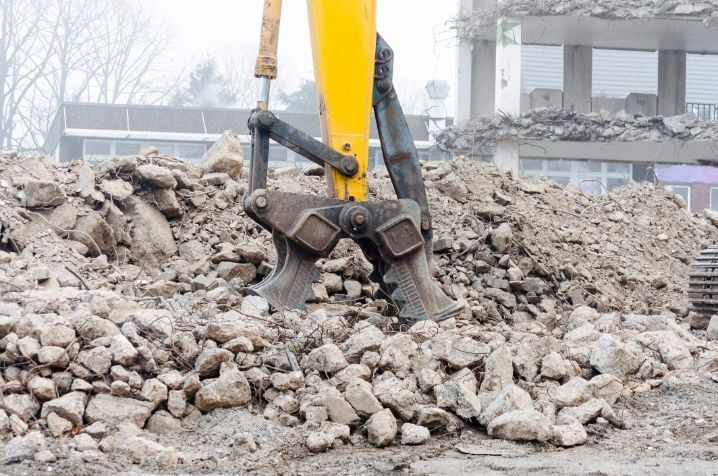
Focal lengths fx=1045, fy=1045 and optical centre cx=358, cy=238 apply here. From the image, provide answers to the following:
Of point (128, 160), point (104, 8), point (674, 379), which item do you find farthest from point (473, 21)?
point (674, 379)

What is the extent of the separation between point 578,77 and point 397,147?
20.2m

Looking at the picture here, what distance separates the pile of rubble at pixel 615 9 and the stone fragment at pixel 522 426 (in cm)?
1996

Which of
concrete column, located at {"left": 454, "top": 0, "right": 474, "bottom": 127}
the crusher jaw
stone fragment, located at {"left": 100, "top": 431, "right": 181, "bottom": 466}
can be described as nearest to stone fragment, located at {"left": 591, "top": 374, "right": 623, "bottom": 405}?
the crusher jaw

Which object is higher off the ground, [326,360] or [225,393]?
Result: [326,360]

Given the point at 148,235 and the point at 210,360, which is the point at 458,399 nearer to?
the point at 210,360

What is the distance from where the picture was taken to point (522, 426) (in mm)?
4547

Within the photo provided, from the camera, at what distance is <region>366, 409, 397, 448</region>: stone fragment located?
14.6 ft

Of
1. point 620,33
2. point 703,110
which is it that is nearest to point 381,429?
point 620,33

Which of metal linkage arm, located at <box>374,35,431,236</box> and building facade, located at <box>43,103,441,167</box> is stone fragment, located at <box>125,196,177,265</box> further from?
building facade, located at <box>43,103,441,167</box>

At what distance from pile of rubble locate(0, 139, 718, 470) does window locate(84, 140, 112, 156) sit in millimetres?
16689

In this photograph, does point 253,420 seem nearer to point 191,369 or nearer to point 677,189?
point 191,369

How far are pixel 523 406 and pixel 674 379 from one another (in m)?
1.27

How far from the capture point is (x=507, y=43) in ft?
78.5

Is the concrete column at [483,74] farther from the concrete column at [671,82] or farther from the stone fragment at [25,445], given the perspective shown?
the stone fragment at [25,445]
